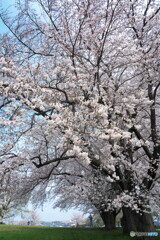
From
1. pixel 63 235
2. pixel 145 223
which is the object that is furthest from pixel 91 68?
pixel 63 235

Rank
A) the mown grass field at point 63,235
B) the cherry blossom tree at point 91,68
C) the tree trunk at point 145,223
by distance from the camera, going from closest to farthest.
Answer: the cherry blossom tree at point 91,68 → the tree trunk at point 145,223 → the mown grass field at point 63,235

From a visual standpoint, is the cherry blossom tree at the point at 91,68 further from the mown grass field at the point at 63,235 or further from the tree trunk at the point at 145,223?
the mown grass field at the point at 63,235

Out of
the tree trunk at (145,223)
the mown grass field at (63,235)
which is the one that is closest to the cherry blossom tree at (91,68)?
the tree trunk at (145,223)

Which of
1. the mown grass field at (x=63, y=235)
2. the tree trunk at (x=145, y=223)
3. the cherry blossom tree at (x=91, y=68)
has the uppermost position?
the cherry blossom tree at (x=91, y=68)

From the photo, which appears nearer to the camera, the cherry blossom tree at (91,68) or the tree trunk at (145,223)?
the cherry blossom tree at (91,68)

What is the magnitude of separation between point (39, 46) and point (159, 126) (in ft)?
22.6

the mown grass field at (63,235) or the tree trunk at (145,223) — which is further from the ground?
the tree trunk at (145,223)

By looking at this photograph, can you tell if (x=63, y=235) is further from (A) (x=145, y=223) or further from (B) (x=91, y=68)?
(B) (x=91, y=68)

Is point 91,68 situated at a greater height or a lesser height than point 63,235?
greater

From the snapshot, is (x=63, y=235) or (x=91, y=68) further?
(x=63, y=235)

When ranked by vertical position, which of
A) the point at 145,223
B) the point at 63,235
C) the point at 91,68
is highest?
the point at 91,68

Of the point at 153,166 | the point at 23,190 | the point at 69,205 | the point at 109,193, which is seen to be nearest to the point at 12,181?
the point at 23,190

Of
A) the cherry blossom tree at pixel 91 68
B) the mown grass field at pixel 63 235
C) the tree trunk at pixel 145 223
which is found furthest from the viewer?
the mown grass field at pixel 63 235

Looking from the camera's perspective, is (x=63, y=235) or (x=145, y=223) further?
(x=63, y=235)
